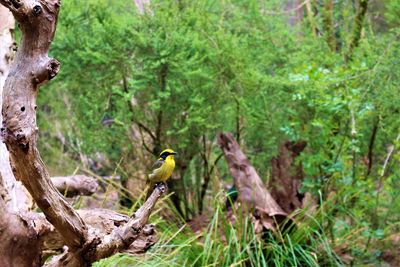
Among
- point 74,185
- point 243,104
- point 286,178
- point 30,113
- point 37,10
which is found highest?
point 37,10

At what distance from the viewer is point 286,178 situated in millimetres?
4902

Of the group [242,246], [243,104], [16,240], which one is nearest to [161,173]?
[16,240]

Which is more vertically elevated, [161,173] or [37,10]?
[37,10]

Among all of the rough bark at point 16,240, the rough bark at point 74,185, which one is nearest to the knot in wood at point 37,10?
the rough bark at point 16,240

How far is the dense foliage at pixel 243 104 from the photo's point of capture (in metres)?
4.48

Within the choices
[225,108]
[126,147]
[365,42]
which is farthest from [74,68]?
[365,42]

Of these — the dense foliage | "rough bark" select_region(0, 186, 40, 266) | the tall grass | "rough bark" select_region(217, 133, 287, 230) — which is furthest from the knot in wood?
"rough bark" select_region(217, 133, 287, 230)

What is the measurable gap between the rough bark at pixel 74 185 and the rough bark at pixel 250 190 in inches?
40.7

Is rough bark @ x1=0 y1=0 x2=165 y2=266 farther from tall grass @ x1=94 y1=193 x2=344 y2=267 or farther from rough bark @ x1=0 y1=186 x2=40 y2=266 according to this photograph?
tall grass @ x1=94 y1=193 x2=344 y2=267

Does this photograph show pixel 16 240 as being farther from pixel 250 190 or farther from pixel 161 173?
pixel 250 190

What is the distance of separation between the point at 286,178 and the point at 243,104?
0.65 m

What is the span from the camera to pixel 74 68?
4.95 m

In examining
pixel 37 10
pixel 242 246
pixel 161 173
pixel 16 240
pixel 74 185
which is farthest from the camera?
pixel 242 246

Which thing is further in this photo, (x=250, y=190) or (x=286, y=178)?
(x=286, y=178)
